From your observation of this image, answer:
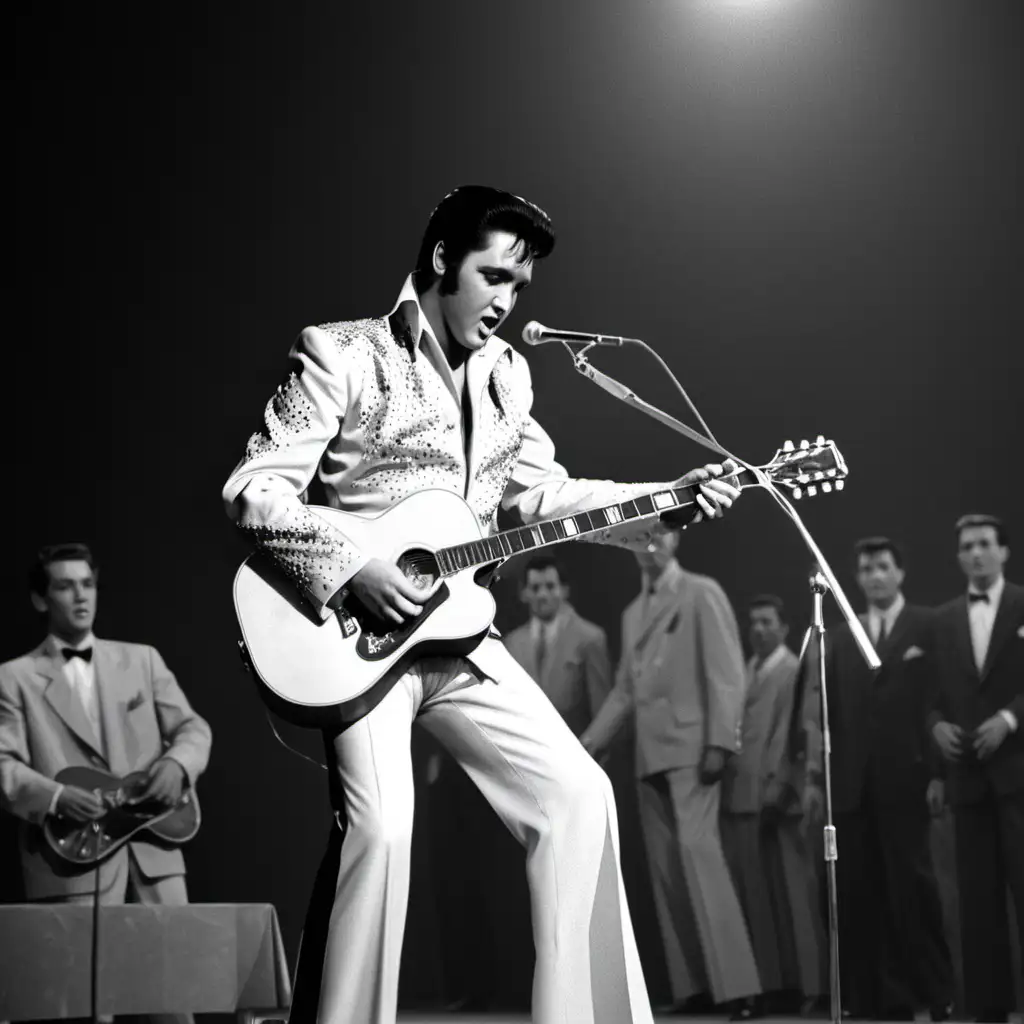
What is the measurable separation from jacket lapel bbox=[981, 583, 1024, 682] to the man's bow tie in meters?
3.39

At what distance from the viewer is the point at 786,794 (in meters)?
4.97

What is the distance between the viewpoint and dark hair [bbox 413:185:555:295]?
8.61ft

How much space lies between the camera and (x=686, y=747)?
5.08m

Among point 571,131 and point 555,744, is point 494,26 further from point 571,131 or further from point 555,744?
point 555,744

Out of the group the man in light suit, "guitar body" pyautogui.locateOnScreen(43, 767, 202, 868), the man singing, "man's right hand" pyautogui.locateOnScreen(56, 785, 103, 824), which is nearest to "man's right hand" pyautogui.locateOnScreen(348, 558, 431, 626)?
the man singing

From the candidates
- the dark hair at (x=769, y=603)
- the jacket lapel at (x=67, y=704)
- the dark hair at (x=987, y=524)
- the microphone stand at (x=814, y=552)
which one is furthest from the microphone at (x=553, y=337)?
the jacket lapel at (x=67, y=704)

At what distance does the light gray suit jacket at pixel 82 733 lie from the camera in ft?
15.3

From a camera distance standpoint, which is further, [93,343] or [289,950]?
[93,343]

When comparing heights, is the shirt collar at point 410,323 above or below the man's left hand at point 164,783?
above

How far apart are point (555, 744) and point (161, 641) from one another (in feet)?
11.0

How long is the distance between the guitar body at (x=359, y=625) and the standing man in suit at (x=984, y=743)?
9.64 feet

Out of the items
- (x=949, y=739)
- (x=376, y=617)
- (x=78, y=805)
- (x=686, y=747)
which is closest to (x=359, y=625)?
(x=376, y=617)

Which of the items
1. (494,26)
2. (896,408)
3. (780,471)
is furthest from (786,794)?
(494,26)

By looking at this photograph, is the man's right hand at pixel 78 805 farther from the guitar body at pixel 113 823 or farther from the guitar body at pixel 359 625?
the guitar body at pixel 359 625
